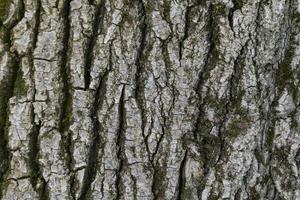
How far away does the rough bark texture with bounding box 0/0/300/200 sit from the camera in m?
1.81

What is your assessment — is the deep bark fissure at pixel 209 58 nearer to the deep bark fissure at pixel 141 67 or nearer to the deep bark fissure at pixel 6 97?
the deep bark fissure at pixel 141 67

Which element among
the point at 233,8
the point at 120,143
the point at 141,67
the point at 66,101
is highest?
the point at 233,8

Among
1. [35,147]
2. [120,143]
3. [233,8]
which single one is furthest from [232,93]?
[35,147]

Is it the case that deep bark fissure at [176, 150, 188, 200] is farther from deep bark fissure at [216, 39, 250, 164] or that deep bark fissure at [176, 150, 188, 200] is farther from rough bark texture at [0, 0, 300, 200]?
deep bark fissure at [216, 39, 250, 164]

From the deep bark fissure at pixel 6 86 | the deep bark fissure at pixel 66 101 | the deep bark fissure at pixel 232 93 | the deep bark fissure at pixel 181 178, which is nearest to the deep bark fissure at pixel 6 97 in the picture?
the deep bark fissure at pixel 6 86

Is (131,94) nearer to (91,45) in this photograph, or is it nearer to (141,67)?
(141,67)

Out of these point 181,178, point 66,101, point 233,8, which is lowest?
point 181,178

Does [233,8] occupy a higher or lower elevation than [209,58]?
higher

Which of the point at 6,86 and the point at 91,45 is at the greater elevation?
the point at 91,45

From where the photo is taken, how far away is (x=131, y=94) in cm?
184

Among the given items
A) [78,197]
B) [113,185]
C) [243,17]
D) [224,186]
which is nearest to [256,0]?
[243,17]

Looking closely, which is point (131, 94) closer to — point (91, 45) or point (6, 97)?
point (91, 45)

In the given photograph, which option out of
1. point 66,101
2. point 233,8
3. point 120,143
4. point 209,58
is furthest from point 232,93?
point 66,101

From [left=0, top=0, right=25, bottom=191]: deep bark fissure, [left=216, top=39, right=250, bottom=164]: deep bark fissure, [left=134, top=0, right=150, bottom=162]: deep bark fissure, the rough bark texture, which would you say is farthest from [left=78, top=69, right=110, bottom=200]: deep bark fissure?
[left=216, top=39, right=250, bottom=164]: deep bark fissure
